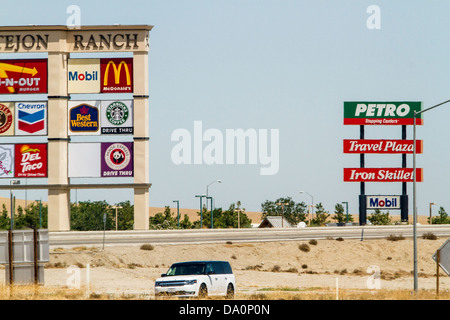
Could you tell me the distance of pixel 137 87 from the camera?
63219 mm

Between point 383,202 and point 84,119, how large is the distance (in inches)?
1287

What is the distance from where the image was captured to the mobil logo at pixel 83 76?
63.8m

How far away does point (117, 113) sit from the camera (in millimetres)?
63594

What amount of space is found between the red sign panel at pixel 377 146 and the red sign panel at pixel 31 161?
29.9 meters

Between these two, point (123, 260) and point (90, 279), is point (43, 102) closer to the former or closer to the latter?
point (123, 260)

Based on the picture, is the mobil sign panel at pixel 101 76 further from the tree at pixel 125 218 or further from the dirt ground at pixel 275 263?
the tree at pixel 125 218

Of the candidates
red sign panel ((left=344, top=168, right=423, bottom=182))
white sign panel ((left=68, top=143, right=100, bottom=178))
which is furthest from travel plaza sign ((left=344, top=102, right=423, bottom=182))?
white sign panel ((left=68, top=143, right=100, bottom=178))

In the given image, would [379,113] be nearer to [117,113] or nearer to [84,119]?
[117,113]

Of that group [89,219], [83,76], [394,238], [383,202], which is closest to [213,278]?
[83,76]

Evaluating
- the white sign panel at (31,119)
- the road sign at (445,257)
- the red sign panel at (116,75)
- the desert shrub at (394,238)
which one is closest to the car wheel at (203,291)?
the road sign at (445,257)

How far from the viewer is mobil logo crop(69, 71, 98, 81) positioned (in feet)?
209
